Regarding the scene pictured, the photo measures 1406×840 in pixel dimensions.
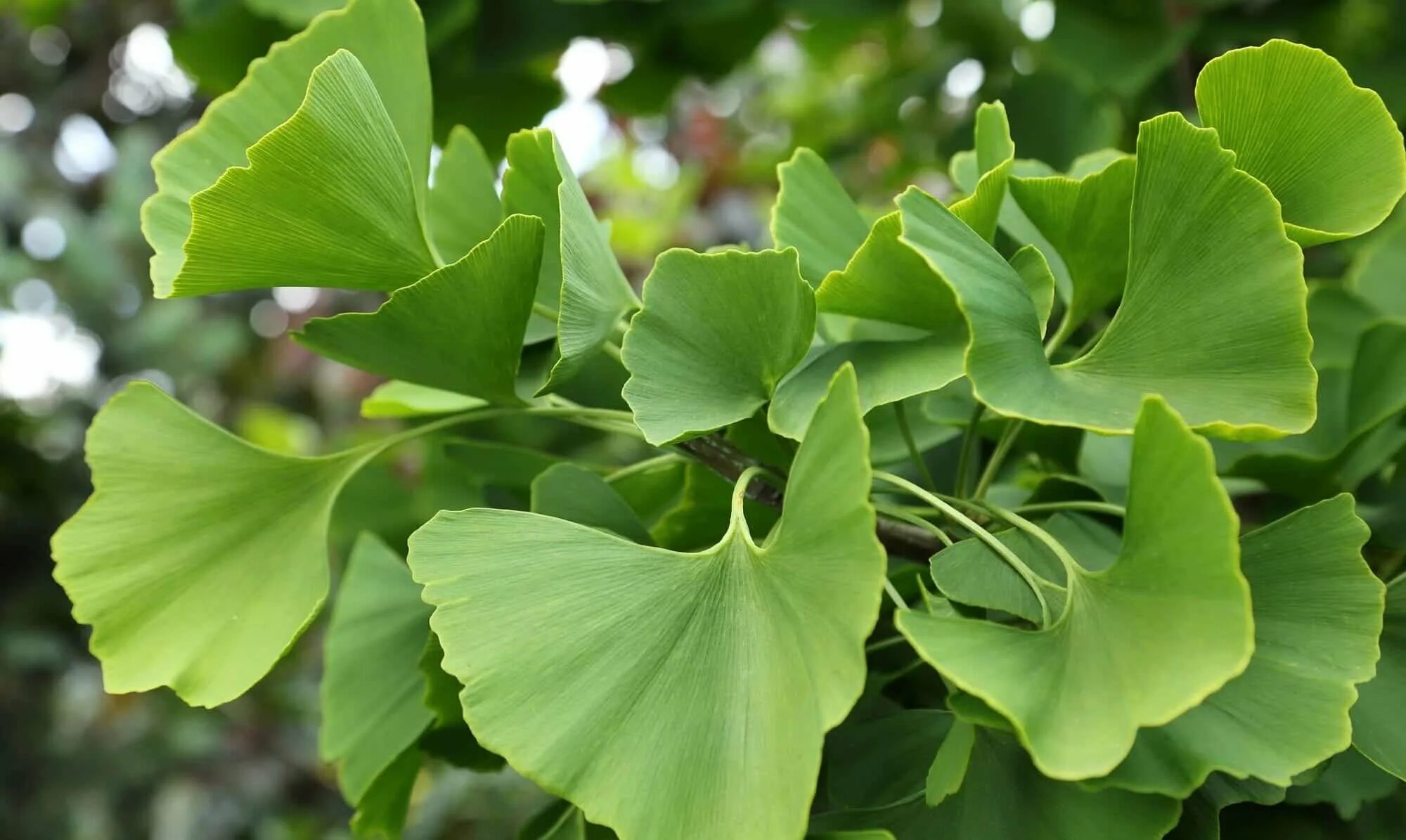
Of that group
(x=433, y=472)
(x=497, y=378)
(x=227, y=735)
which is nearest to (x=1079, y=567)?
(x=497, y=378)

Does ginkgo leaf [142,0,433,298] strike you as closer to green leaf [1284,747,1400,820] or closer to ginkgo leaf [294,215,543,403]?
ginkgo leaf [294,215,543,403]

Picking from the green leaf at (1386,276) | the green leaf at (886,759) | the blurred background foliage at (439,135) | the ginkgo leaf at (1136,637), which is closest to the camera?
the ginkgo leaf at (1136,637)

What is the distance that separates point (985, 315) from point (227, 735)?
4.41 ft

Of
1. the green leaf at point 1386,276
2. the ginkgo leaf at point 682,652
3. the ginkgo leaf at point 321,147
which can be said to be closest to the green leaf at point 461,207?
the ginkgo leaf at point 321,147

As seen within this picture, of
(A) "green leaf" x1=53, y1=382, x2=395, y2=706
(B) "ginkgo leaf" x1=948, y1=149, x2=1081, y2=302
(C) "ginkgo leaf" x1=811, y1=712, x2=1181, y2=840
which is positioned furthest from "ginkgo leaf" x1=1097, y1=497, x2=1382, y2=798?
(A) "green leaf" x1=53, y1=382, x2=395, y2=706

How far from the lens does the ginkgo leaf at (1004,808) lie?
0.84 ft

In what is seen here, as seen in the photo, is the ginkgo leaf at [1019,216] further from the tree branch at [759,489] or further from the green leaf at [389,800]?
the green leaf at [389,800]

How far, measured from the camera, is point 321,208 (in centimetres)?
29

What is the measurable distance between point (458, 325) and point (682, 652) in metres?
0.12

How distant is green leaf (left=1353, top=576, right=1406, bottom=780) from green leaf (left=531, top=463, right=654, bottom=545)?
0.21 meters

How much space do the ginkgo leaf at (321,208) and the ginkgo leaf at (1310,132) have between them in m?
0.23

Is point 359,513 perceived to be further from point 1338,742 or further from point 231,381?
point 231,381

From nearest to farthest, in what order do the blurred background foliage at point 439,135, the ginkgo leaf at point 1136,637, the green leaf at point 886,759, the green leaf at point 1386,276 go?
the ginkgo leaf at point 1136,637
the green leaf at point 886,759
the green leaf at point 1386,276
the blurred background foliage at point 439,135

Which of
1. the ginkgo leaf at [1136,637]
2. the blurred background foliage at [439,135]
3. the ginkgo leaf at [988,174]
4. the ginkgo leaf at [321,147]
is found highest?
the ginkgo leaf at [321,147]
